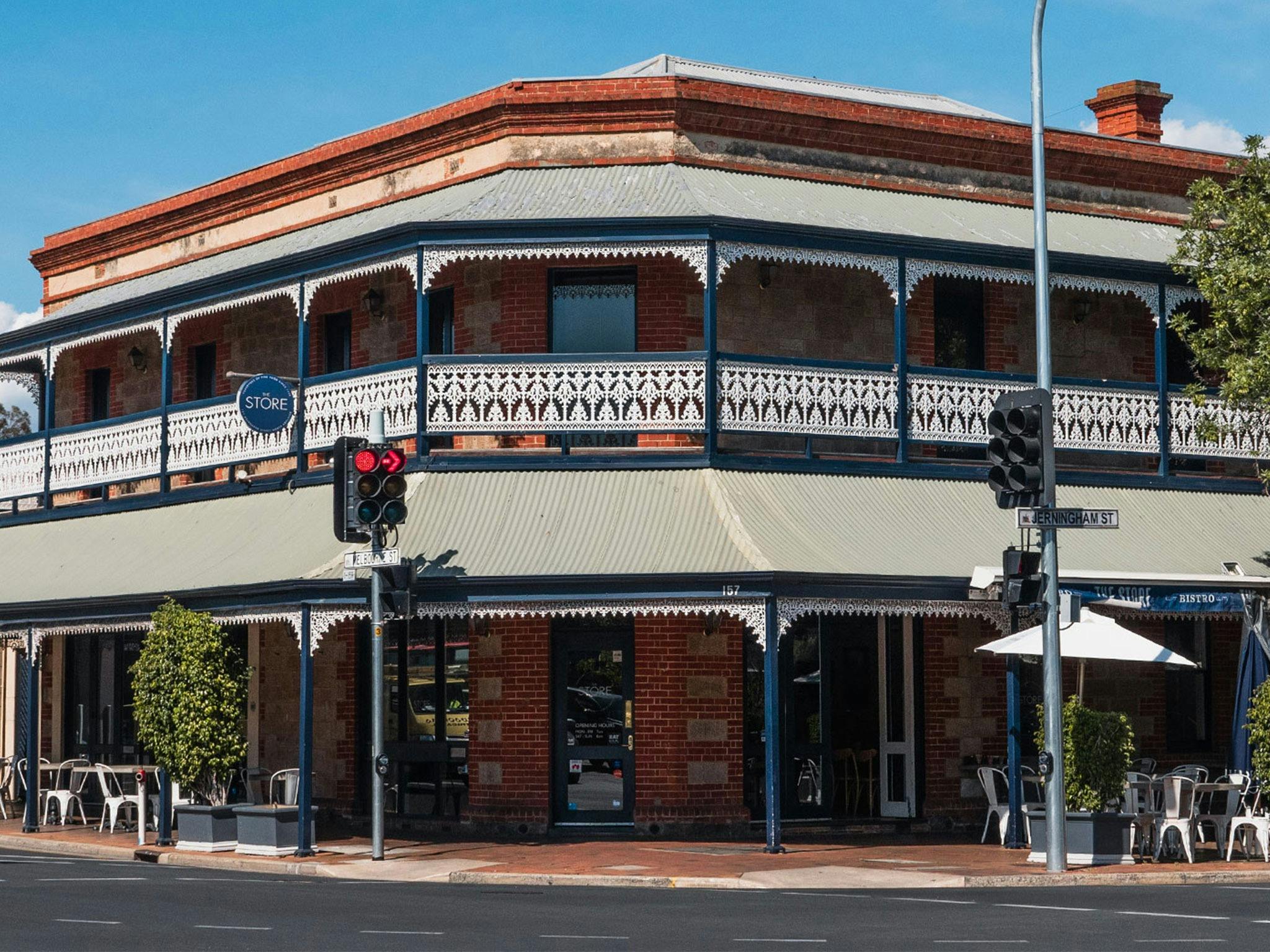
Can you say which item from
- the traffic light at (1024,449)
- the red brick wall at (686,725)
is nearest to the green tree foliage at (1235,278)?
the traffic light at (1024,449)

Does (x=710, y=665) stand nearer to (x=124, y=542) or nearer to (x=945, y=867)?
(x=945, y=867)

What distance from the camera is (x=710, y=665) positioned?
2097 cm

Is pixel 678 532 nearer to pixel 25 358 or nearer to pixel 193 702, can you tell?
pixel 193 702

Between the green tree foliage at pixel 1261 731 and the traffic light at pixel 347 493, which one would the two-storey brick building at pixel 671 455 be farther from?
the green tree foliage at pixel 1261 731

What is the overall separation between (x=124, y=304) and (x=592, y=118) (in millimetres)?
6193

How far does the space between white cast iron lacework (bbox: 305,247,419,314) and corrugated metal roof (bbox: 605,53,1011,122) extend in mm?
3966

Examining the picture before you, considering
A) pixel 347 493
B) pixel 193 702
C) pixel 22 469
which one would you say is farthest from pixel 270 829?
pixel 22 469

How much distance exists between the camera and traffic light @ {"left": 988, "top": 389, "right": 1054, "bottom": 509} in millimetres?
17422

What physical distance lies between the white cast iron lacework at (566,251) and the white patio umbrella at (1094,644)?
4652mm

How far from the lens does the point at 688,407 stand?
20.2 metres

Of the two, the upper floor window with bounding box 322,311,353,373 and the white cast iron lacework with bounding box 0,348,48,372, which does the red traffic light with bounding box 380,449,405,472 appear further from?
the white cast iron lacework with bounding box 0,348,48,372

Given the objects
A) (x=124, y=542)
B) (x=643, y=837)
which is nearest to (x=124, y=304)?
(x=124, y=542)

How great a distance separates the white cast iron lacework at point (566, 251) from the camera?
66.3ft

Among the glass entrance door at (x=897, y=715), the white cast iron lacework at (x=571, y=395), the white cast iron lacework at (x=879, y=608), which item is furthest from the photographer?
the glass entrance door at (x=897, y=715)
